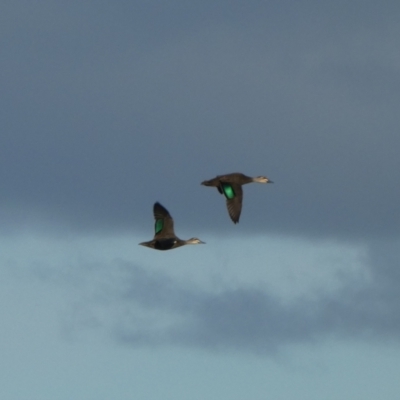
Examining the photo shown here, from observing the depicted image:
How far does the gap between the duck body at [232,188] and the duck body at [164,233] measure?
10.2 feet

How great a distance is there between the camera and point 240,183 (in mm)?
137125

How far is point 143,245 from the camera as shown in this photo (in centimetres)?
13425

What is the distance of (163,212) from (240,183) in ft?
14.9

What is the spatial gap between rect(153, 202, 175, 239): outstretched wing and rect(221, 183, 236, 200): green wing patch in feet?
12.6

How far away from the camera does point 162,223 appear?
5418 inches

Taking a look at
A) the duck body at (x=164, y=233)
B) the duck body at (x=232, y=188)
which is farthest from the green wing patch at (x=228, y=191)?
the duck body at (x=164, y=233)

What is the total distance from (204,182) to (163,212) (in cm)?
309

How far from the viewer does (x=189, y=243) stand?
452 feet

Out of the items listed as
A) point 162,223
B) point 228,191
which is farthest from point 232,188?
point 162,223

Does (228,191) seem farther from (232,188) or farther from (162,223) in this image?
(162,223)

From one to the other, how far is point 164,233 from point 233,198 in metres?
4.70

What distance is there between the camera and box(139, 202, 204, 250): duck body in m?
137

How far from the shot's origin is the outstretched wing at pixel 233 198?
13462 centimetres

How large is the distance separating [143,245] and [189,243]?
437 centimetres
